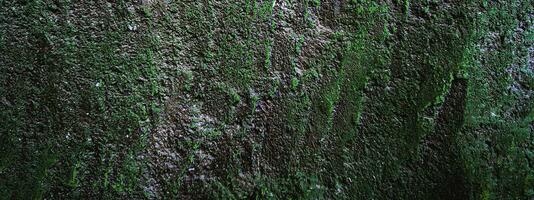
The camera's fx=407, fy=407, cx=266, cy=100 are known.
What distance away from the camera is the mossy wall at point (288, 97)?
5.65 ft

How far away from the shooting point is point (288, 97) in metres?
1.77

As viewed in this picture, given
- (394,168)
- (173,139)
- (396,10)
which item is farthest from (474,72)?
(173,139)

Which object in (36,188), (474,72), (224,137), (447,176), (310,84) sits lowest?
(36,188)

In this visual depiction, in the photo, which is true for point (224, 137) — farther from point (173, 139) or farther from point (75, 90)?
point (75, 90)

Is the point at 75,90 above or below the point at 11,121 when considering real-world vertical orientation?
above

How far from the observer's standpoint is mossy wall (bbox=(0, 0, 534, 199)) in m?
1.72

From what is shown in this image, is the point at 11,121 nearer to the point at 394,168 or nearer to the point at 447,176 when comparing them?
the point at 394,168

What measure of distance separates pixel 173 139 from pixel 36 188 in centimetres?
60

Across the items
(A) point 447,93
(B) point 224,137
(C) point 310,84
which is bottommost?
(B) point 224,137

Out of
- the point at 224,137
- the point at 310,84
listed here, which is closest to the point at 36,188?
the point at 224,137

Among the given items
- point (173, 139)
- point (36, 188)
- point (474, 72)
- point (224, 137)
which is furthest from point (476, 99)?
point (36, 188)

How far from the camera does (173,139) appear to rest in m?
1.75

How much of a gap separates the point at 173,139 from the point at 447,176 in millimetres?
1190

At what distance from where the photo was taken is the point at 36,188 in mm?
1698
